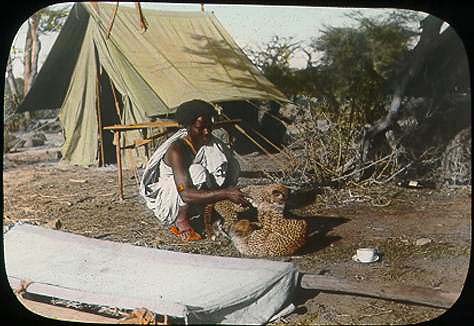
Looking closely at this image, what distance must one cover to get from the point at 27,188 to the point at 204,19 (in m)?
0.75

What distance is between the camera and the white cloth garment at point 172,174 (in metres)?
2.16

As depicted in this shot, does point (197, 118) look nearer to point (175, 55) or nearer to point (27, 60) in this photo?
point (175, 55)

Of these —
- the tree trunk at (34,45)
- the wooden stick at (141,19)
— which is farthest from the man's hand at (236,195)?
the tree trunk at (34,45)

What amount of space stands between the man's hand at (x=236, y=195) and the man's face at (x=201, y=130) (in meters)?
0.17

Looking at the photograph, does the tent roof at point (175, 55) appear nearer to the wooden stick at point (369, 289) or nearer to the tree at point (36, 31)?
the tree at point (36, 31)

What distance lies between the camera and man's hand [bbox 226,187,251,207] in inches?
85.4

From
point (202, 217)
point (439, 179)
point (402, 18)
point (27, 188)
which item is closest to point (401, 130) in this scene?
point (439, 179)

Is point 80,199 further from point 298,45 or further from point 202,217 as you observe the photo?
point 298,45

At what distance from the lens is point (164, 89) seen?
2.13m

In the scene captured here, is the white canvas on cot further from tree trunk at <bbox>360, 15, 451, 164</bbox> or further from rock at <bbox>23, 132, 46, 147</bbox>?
tree trunk at <bbox>360, 15, 451, 164</bbox>

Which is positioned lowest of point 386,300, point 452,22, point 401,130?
point 386,300

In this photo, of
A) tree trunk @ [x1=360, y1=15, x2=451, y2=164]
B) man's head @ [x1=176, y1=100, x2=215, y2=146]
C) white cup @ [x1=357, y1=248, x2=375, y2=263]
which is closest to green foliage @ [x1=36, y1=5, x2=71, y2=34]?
man's head @ [x1=176, y1=100, x2=215, y2=146]

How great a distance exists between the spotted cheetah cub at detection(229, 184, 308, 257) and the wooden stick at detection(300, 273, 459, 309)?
0.11 meters

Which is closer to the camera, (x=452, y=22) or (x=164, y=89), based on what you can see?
(x=164, y=89)
